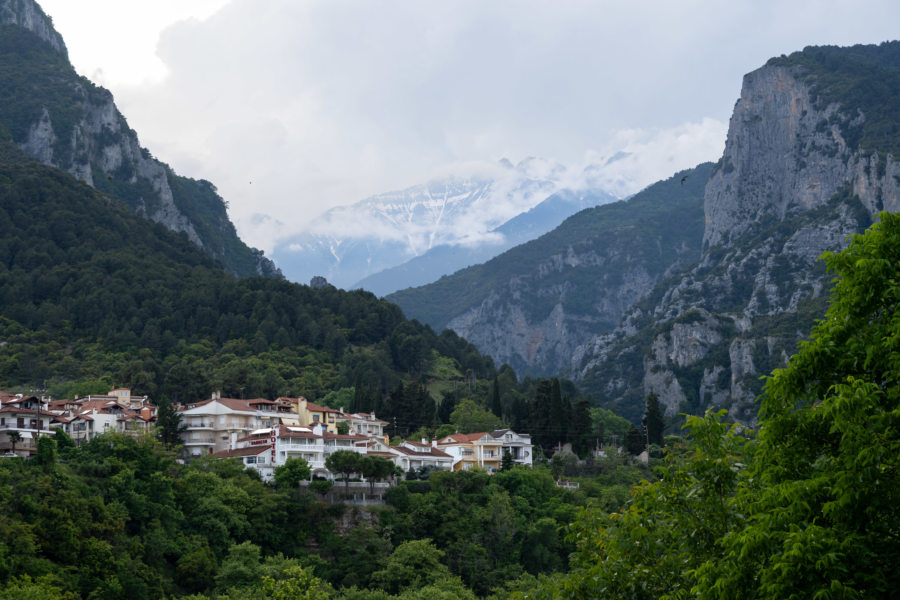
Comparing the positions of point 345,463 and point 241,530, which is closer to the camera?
point 241,530

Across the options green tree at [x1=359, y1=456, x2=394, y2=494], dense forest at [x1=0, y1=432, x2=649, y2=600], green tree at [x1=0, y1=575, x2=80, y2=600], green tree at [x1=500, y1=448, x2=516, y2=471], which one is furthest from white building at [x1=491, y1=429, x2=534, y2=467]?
green tree at [x1=0, y1=575, x2=80, y2=600]

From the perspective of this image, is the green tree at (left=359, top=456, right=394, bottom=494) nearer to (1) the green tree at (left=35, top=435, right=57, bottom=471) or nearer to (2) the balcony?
(2) the balcony

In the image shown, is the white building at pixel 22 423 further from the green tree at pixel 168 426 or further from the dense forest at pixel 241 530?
the green tree at pixel 168 426

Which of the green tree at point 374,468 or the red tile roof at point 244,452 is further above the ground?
the red tile roof at point 244,452

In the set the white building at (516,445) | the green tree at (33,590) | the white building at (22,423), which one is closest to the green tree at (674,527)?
the green tree at (33,590)

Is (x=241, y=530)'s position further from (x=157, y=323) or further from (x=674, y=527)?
(x=157, y=323)

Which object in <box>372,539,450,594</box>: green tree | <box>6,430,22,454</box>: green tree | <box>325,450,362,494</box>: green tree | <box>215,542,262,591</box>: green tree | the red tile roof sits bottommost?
<box>372,539,450,594</box>: green tree

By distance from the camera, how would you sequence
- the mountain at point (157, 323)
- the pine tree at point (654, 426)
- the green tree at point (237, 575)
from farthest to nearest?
the mountain at point (157, 323), the pine tree at point (654, 426), the green tree at point (237, 575)

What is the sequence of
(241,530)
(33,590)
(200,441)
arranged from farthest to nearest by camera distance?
(200,441) → (241,530) → (33,590)

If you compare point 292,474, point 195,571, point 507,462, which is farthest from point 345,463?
point 507,462

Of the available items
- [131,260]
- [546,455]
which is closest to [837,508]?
[546,455]

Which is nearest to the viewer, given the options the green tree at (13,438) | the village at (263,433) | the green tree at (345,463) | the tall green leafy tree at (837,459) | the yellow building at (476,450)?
the tall green leafy tree at (837,459)

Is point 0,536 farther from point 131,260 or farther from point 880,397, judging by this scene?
point 131,260

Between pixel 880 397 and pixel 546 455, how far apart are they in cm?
9420
